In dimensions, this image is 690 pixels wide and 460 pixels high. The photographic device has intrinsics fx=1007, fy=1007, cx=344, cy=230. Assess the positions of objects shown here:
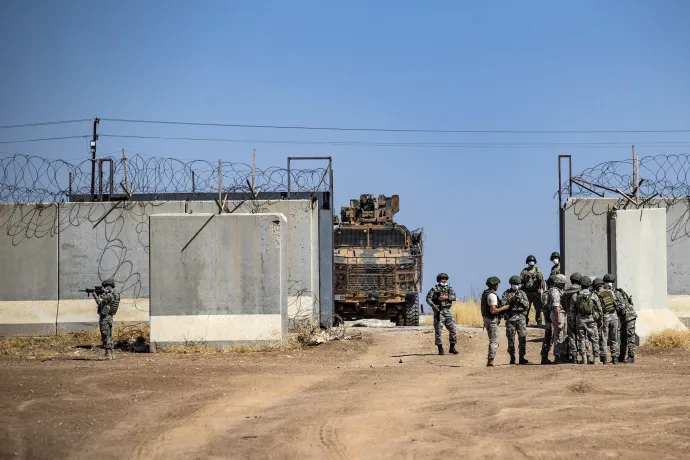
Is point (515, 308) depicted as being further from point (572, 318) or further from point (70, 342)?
point (70, 342)

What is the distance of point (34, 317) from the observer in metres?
19.8

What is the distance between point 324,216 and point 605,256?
5720 mm

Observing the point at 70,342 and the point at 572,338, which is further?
the point at 70,342

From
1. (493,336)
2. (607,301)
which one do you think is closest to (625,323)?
(607,301)

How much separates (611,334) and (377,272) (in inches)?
354

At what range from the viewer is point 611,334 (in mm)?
14922

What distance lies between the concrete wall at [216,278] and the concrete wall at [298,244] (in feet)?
10.8

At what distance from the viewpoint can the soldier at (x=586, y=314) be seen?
46.8 feet

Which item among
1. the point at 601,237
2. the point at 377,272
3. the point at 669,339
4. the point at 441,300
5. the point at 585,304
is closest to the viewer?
the point at 585,304

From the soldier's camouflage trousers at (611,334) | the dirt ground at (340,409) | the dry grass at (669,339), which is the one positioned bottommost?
the dirt ground at (340,409)

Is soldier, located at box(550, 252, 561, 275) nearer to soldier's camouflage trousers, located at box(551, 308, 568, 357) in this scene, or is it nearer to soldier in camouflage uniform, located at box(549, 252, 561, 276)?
soldier in camouflage uniform, located at box(549, 252, 561, 276)

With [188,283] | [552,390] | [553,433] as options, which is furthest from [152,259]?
[553,433]

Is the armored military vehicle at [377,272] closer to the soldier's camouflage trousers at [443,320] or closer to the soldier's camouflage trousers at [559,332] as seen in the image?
the soldier's camouflage trousers at [443,320]

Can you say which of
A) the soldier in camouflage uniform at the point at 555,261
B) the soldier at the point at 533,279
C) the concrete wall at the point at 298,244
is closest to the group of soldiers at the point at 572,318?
the soldier at the point at 533,279
